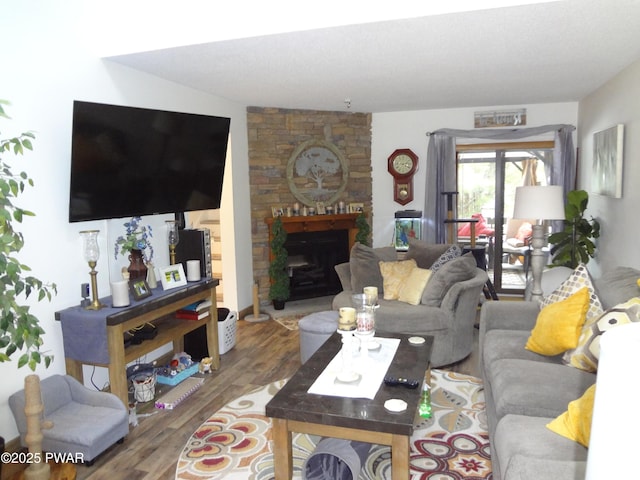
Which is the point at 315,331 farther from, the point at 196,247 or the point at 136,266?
the point at 136,266

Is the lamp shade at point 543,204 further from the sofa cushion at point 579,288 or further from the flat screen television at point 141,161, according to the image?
the flat screen television at point 141,161

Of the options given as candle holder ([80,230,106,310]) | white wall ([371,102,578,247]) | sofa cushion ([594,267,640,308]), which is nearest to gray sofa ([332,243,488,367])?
sofa cushion ([594,267,640,308])

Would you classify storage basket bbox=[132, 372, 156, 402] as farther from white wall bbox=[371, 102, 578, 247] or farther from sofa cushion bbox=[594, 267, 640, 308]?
white wall bbox=[371, 102, 578, 247]

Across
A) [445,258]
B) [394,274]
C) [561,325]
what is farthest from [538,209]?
[561,325]

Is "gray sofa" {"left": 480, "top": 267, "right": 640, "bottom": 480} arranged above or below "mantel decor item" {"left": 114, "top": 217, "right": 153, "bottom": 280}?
below

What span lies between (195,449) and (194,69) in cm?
278

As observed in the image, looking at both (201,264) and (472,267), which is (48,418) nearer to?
(201,264)

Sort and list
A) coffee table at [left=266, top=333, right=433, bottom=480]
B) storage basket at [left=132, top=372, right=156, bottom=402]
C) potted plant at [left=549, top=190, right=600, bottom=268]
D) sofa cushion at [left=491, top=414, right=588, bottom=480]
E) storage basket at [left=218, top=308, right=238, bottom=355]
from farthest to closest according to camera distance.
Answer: potted plant at [left=549, top=190, right=600, bottom=268] < storage basket at [left=218, top=308, right=238, bottom=355] < storage basket at [left=132, top=372, right=156, bottom=402] < coffee table at [left=266, top=333, right=433, bottom=480] < sofa cushion at [left=491, top=414, right=588, bottom=480]

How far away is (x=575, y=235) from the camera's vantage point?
4973 millimetres

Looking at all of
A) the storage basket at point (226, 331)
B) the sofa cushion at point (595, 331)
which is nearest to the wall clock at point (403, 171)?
the storage basket at point (226, 331)

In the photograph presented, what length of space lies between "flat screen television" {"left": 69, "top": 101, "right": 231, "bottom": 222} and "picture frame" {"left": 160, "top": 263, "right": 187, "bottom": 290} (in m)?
0.46

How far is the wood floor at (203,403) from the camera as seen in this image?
8.71 ft

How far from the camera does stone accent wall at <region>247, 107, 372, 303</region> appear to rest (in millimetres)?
5707

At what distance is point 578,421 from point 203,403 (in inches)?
97.0
